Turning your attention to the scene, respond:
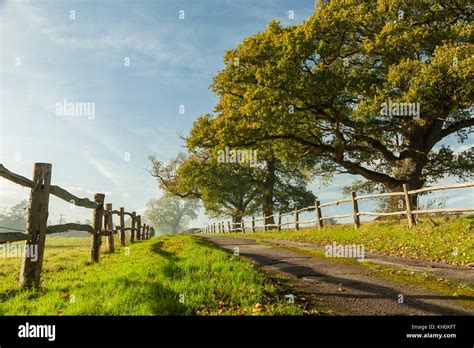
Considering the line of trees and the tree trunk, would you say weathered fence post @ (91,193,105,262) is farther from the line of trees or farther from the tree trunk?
the tree trunk

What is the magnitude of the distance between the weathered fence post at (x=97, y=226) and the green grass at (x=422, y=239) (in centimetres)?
860

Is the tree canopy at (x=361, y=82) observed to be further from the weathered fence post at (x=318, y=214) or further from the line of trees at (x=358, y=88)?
the weathered fence post at (x=318, y=214)

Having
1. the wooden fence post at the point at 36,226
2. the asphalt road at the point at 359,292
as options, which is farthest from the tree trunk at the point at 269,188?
the wooden fence post at the point at 36,226

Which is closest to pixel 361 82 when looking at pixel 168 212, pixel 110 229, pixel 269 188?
pixel 110 229

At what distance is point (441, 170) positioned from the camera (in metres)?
24.5

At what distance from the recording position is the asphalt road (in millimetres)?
4977

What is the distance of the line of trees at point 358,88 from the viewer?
1755 centimetres

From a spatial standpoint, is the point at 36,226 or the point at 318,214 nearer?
the point at 36,226

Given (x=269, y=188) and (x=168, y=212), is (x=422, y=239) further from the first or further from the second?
(x=168, y=212)

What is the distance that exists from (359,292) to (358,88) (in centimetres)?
1550

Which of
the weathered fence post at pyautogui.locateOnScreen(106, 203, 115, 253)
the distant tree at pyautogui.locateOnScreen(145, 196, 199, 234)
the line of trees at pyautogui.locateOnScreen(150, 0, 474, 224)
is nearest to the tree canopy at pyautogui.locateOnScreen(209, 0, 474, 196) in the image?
the line of trees at pyautogui.locateOnScreen(150, 0, 474, 224)

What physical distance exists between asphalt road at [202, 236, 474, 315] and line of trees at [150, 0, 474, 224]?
11992 mm

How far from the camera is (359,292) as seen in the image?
5848 mm
